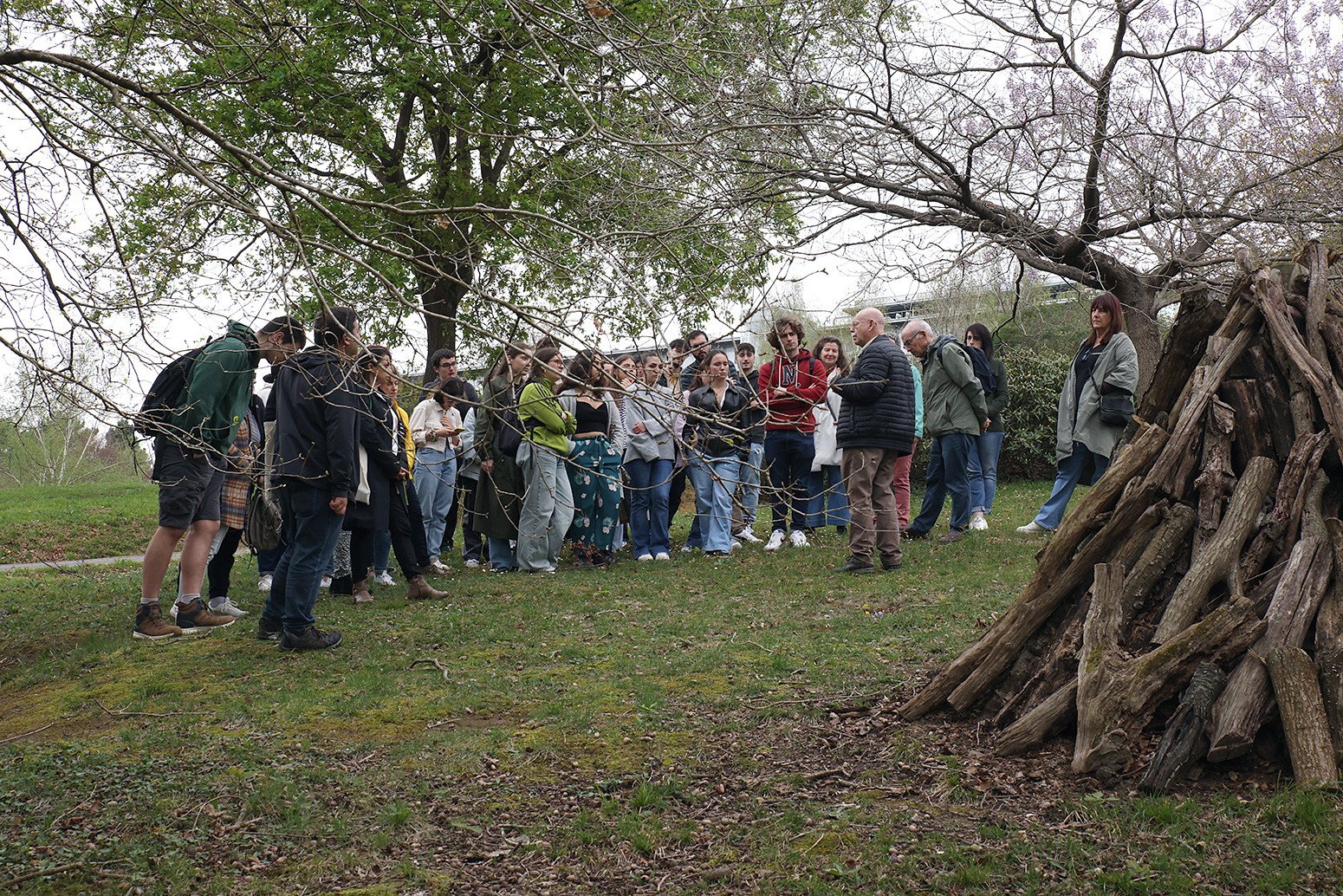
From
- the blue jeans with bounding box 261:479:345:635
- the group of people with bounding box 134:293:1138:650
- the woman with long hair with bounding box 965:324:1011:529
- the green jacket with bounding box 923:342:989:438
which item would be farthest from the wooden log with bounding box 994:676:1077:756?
the woman with long hair with bounding box 965:324:1011:529

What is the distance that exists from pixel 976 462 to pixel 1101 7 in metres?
5.11

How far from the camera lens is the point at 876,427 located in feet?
26.3

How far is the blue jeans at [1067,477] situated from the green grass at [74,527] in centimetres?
1219

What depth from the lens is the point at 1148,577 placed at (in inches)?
160

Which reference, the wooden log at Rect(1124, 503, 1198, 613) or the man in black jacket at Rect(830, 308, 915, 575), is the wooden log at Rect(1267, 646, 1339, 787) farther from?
the man in black jacket at Rect(830, 308, 915, 575)

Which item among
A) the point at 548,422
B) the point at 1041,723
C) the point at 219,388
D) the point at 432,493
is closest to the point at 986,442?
the point at 548,422

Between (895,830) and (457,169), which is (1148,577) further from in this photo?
(457,169)

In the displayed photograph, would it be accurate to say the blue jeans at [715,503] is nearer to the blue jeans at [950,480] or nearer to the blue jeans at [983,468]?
the blue jeans at [950,480]

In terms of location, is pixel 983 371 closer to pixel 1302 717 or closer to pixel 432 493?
pixel 432 493

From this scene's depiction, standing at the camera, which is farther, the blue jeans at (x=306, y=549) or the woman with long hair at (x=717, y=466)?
the woman with long hair at (x=717, y=466)

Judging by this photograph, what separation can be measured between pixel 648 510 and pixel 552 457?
1.60 meters

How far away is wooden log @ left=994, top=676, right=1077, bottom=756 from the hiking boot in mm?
5488

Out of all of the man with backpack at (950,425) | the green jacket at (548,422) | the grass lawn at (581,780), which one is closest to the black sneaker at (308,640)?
the grass lawn at (581,780)

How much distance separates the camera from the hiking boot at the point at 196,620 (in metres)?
6.94
